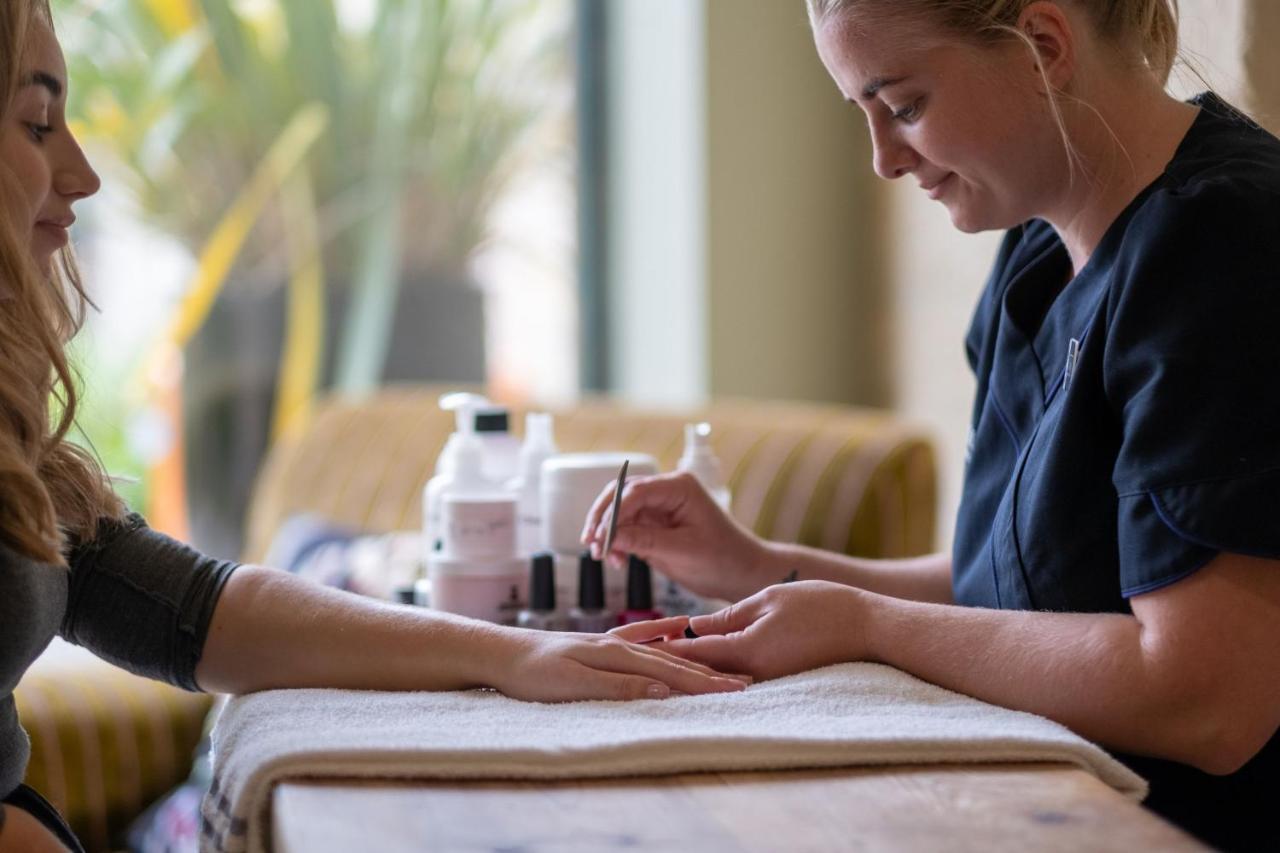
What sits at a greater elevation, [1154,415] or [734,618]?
[1154,415]

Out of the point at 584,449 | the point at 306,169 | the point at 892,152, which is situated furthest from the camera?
the point at 306,169

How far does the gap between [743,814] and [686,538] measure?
57cm

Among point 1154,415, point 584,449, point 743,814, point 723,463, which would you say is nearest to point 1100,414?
point 1154,415

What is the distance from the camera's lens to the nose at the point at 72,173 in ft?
3.70

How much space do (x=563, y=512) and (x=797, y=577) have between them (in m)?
0.23

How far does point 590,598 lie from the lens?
1.34 meters

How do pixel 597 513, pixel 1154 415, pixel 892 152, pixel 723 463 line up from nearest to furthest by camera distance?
pixel 1154 415 → pixel 892 152 → pixel 597 513 → pixel 723 463

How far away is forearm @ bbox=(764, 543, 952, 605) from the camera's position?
1.38 metres

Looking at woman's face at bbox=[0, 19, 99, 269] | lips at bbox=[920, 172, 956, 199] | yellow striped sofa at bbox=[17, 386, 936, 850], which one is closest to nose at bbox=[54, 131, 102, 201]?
woman's face at bbox=[0, 19, 99, 269]

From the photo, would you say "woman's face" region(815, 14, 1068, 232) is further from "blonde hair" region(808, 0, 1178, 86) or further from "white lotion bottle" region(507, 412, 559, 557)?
"white lotion bottle" region(507, 412, 559, 557)

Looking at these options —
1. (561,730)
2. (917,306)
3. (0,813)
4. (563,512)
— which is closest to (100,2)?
(917,306)

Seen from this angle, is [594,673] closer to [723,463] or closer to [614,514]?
[614,514]

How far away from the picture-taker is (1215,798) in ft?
3.50

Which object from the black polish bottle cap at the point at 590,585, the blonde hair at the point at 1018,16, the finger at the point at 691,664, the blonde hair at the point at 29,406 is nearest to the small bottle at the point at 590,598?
the black polish bottle cap at the point at 590,585
